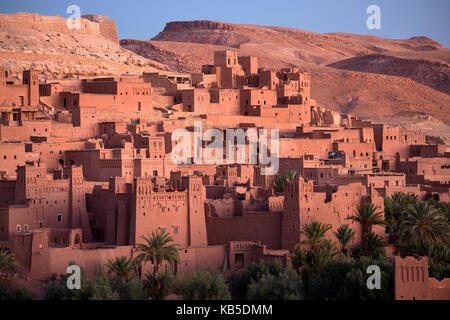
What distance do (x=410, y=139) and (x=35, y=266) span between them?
28.2 meters

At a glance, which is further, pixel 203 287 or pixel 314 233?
pixel 314 233

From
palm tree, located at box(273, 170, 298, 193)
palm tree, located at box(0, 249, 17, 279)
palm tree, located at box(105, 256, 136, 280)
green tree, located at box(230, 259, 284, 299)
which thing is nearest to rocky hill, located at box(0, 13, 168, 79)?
palm tree, located at box(273, 170, 298, 193)

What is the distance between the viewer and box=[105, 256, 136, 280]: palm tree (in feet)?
120

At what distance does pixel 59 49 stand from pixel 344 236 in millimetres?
32794

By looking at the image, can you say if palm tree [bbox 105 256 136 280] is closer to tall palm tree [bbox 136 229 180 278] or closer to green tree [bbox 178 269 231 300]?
tall palm tree [bbox 136 229 180 278]

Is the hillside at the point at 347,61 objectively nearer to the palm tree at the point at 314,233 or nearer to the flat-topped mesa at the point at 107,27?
the flat-topped mesa at the point at 107,27

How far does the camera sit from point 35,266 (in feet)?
120

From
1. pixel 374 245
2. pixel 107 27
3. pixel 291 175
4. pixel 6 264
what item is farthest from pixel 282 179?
pixel 107 27

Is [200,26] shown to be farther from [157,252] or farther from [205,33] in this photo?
[157,252]

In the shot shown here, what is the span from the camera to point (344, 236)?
39.3 m

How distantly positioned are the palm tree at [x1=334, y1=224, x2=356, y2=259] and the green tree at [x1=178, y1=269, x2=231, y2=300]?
5561 mm

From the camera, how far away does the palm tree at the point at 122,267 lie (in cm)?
3662
